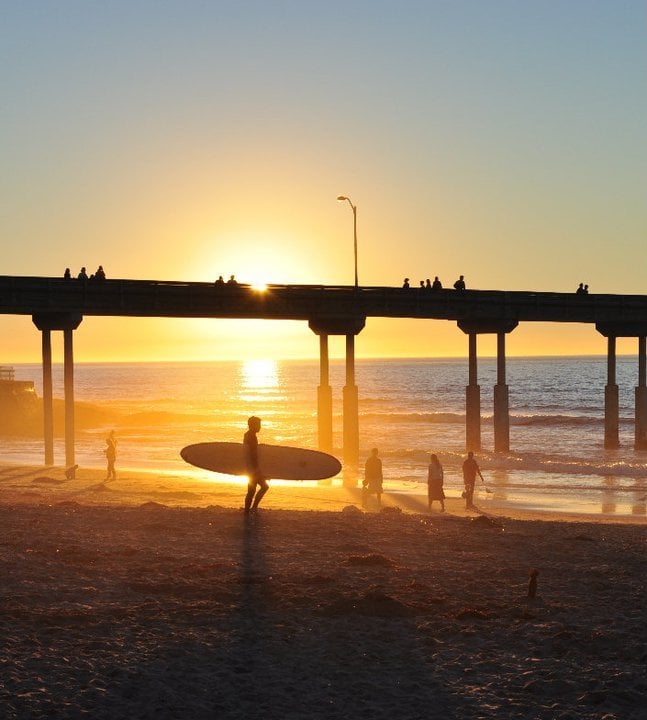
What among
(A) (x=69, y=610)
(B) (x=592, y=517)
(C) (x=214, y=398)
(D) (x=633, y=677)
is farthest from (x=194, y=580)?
(C) (x=214, y=398)

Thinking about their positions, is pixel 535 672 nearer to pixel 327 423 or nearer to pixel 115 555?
pixel 115 555

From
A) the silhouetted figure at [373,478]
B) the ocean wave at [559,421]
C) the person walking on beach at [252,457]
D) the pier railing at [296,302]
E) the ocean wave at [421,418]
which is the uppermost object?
the pier railing at [296,302]

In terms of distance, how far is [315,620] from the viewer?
1105 centimetres

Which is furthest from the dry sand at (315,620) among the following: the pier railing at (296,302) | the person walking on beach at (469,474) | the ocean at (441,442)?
the pier railing at (296,302)

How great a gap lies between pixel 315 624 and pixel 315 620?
156 mm

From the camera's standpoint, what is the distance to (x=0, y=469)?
3784cm

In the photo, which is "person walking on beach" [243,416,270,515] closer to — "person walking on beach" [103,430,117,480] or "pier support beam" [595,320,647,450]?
"person walking on beach" [103,430,117,480]

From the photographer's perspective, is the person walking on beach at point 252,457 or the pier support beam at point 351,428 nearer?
the person walking on beach at point 252,457

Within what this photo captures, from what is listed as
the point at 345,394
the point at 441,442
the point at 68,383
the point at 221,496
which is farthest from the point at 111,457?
the point at 441,442

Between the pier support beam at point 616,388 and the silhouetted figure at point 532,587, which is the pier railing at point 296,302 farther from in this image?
the silhouetted figure at point 532,587

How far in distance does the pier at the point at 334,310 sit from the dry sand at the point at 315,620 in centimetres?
2427

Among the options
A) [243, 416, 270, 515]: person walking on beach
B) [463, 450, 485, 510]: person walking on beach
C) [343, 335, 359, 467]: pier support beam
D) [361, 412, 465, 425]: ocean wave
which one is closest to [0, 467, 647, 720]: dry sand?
[243, 416, 270, 515]: person walking on beach

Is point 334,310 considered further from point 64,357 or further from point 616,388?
point 616,388

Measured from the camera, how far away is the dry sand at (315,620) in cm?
862
